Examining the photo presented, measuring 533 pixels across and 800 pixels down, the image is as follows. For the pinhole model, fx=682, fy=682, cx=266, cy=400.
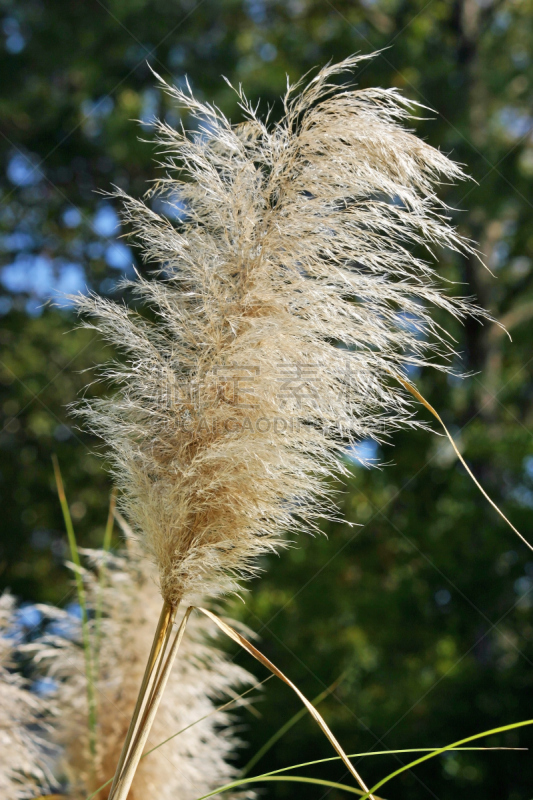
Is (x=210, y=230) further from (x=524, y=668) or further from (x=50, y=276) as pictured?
(x=50, y=276)

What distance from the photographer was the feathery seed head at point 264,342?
0.98m

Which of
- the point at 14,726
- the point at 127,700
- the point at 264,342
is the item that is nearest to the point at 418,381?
the point at 127,700

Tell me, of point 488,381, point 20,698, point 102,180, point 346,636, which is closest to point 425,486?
point 488,381

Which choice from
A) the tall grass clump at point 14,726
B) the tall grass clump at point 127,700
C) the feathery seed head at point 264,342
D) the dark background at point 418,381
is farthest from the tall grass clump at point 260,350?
the dark background at point 418,381

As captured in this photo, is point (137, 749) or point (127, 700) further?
point (127, 700)

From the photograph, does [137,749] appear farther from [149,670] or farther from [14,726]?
[14,726]

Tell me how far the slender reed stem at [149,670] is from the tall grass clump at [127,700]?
0.81 m

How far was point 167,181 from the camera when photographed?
120cm

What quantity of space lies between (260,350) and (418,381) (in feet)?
20.8

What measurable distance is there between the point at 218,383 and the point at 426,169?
46cm

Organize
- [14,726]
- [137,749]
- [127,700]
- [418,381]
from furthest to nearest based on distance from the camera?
[418,381] → [127,700] → [14,726] → [137,749]

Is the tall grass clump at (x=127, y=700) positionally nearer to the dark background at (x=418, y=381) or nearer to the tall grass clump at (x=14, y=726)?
the tall grass clump at (x=14, y=726)

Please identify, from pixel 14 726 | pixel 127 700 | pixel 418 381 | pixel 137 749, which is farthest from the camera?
pixel 418 381

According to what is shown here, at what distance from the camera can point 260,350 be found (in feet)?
3.16
